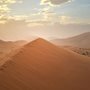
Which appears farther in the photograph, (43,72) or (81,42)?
(81,42)

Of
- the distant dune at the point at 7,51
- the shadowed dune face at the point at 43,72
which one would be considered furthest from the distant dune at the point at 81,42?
the shadowed dune face at the point at 43,72

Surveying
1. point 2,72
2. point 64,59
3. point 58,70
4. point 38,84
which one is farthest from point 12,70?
point 64,59

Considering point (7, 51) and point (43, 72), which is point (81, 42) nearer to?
point (7, 51)

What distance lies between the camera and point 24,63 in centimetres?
1119

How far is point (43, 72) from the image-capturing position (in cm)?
1059

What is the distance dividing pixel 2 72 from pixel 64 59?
5.26 m

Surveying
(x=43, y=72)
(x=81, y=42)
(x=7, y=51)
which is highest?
(x=43, y=72)

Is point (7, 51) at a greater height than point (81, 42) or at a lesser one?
greater

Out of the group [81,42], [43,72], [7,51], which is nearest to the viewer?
[43,72]

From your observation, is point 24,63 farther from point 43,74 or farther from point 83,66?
point 83,66

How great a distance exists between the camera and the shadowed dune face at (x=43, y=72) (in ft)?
29.3

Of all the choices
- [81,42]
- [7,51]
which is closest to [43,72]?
[7,51]

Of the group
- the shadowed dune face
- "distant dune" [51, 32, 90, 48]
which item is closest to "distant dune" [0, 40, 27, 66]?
the shadowed dune face

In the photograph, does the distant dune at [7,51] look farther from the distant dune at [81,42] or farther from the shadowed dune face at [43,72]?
the distant dune at [81,42]
